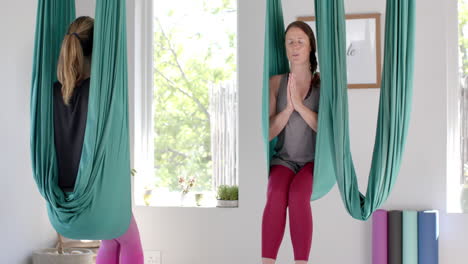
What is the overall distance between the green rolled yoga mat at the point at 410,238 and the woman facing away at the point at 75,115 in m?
1.76

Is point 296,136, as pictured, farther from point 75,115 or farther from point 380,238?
point 380,238

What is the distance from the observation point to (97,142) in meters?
2.47

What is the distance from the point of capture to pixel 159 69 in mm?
4398

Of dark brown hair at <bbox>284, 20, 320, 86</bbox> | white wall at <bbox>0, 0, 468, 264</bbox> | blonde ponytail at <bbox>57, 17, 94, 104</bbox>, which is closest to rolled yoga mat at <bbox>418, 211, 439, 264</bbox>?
white wall at <bbox>0, 0, 468, 264</bbox>

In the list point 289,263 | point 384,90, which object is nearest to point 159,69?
point 289,263

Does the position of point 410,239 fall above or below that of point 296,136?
below

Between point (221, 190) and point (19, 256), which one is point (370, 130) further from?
point (19, 256)

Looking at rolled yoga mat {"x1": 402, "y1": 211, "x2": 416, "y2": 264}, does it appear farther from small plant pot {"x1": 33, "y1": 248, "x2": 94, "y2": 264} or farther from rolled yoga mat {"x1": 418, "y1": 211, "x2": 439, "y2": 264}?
small plant pot {"x1": 33, "y1": 248, "x2": 94, "y2": 264}

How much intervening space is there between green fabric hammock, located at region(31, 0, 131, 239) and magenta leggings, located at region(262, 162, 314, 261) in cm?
63

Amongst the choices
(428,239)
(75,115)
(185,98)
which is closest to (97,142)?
(75,115)

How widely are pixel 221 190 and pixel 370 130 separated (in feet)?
3.58

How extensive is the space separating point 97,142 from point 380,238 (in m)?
2.02

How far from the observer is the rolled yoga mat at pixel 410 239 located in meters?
3.63

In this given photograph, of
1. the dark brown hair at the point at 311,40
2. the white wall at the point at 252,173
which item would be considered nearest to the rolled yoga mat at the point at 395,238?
the white wall at the point at 252,173
